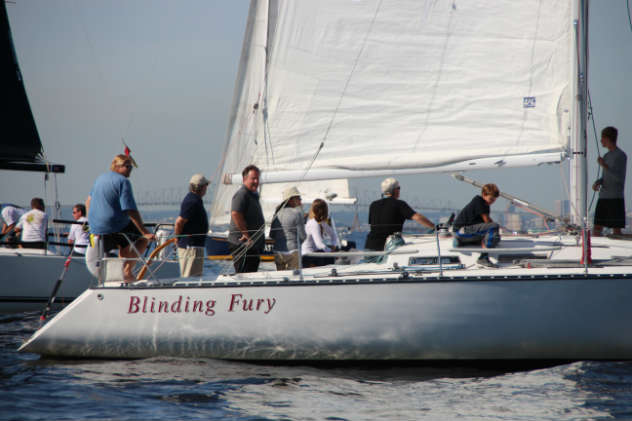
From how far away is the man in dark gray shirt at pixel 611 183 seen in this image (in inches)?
314

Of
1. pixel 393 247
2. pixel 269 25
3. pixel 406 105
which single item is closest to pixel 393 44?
pixel 406 105

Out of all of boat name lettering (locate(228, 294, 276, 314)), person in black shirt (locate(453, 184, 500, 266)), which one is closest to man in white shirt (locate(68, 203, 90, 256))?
boat name lettering (locate(228, 294, 276, 314))

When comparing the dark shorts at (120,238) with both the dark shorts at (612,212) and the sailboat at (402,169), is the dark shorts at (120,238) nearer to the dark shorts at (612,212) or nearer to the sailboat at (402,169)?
the sailboat at (402,169)

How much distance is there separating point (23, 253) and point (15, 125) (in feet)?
8.97

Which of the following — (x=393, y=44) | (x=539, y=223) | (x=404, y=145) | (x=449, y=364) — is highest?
(x=393, y=44)

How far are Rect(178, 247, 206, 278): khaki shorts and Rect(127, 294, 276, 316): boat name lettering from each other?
3.13 feet

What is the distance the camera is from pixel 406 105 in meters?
8.64

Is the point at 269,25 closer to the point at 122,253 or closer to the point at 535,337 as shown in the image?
the point at 122,253

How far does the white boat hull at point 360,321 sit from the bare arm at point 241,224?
0.77 meters

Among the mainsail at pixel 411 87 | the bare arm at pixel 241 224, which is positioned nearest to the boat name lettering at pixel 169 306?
the bare arm at pixel 241 224

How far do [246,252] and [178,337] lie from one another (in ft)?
3.78

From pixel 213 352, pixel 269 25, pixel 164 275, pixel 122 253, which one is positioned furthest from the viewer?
pixel 164 275

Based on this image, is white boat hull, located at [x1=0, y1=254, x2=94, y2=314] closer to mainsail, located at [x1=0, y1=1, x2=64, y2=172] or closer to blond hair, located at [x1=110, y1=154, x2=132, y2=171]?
mainsail, located at [x1=0, y1=1, x2=64, y2=172]

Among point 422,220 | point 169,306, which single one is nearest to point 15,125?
point 169,306
